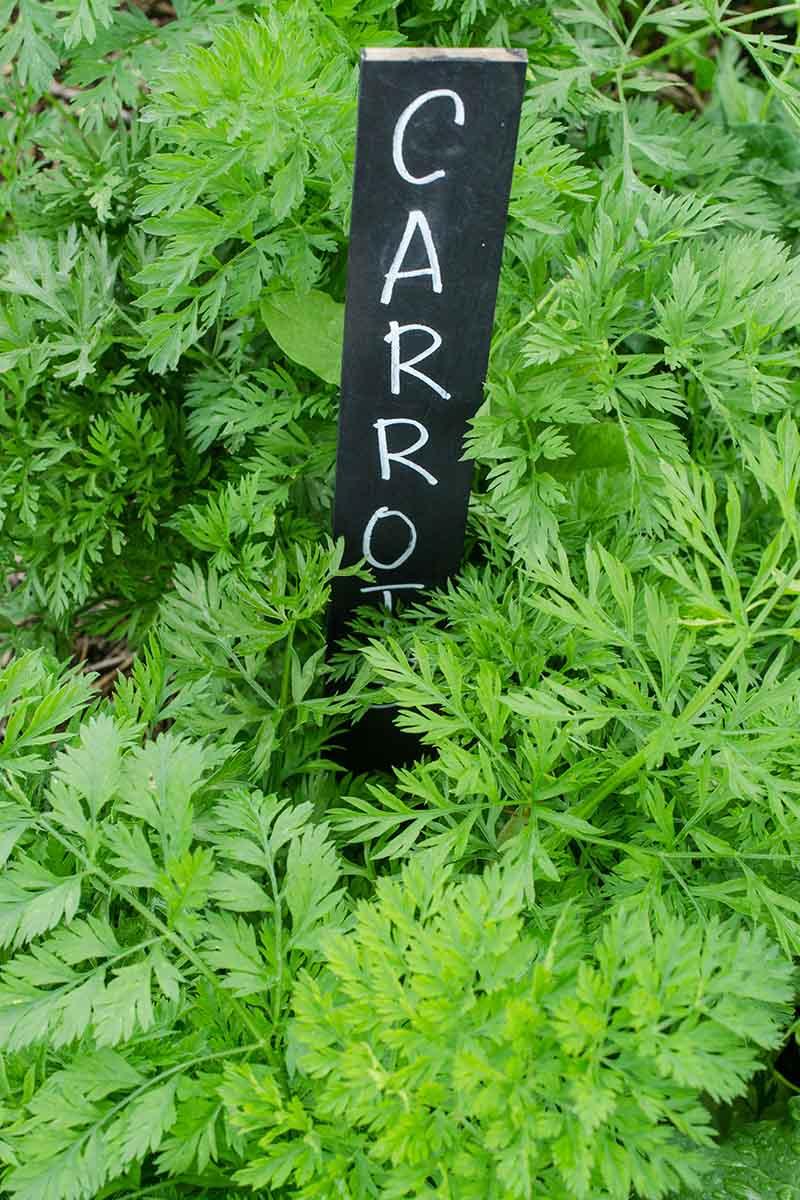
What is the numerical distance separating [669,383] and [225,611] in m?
0.68

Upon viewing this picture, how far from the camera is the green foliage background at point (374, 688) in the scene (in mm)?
1047

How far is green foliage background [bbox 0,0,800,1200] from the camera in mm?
1047

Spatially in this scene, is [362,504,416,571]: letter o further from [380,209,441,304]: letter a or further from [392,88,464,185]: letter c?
[392,88,464,185]: letter c

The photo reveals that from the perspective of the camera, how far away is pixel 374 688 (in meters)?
1.75

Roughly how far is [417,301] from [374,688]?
674 millimetres

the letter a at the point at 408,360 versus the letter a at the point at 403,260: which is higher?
the letter a at the point at 403,260

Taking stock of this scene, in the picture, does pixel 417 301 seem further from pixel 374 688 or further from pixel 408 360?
pixel 374 688

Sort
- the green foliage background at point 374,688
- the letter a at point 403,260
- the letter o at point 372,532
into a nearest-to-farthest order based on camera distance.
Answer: the green foliage background at point 374,688 < the letter a at point 403,260 < the letter o at point 372,532

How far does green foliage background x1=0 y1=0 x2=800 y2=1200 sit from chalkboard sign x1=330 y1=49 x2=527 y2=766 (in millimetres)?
77

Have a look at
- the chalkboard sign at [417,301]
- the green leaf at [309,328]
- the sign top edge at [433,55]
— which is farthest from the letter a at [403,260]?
the green leaf at [309,328]

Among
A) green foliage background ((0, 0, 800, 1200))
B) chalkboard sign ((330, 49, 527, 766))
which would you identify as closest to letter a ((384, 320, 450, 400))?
chalkboard sign ((330, 49, 527, 766))

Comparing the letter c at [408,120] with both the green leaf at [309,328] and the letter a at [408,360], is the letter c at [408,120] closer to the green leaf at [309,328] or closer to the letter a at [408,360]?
the letter a at [408,360]

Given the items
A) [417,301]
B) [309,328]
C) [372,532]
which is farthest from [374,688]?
[417,301]

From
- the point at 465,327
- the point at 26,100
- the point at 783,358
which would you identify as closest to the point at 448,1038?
the point at 465,327
